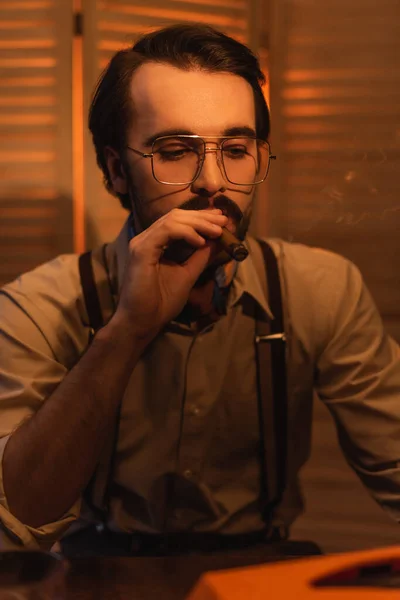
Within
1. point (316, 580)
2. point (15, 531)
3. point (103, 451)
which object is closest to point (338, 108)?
point (103, 451)

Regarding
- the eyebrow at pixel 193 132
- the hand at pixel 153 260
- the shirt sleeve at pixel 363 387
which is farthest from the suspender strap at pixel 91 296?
the shirt sleeve at pixel 363 387

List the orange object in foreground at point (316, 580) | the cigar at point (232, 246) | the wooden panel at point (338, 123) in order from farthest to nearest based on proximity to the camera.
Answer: the wooden panel at point (338, 123) → the cigar at point (232, 246) → the orange object in foreground at point (316, 580)

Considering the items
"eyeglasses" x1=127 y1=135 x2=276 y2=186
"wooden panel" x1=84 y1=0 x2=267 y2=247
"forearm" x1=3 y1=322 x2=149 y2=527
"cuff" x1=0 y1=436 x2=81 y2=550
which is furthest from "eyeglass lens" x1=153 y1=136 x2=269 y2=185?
"wooden panel" x1=84 y1=0 x2=267 y2=247

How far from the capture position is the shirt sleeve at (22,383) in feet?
3.12

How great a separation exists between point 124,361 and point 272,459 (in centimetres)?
32

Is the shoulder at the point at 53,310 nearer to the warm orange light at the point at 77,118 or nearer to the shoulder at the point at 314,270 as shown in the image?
the shoulder at the point at 314,270

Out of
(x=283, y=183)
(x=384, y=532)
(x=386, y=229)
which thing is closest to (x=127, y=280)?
(x=283, y=183)

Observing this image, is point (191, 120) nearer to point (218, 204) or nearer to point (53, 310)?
point (218, 204)

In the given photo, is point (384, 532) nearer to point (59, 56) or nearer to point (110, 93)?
point (110, 93)

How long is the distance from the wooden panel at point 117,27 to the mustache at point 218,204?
60 centimetres

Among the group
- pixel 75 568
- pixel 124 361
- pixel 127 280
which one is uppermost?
pixel 127 280

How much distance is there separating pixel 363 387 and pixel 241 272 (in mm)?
258

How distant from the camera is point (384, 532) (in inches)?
63.5

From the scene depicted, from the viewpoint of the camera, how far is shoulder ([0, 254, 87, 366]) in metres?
1.10
